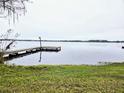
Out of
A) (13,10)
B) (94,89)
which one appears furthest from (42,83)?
(13,10)

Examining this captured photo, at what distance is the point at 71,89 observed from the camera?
45.6 feet

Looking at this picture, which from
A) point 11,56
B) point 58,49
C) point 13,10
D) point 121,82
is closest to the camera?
point 121,82

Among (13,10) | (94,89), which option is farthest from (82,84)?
(13,10)

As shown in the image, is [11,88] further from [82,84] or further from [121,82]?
[121,82]

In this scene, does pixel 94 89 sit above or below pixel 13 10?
below

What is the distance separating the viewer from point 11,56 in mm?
53812

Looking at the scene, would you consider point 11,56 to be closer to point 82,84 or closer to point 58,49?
point 58,49

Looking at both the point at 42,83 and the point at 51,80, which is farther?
the point at 51,80

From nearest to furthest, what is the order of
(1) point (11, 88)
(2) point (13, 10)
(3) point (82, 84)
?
(1) point (11, 88) < (3) point (82, 84) < (2) point (13, 10)

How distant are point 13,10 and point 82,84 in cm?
630

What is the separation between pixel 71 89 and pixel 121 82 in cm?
339

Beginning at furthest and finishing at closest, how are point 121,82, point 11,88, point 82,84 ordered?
point 121,82 < point 82,84 < point 11,88

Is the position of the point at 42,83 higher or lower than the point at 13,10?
lower

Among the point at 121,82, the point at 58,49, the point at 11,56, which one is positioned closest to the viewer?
the point at 121,82
